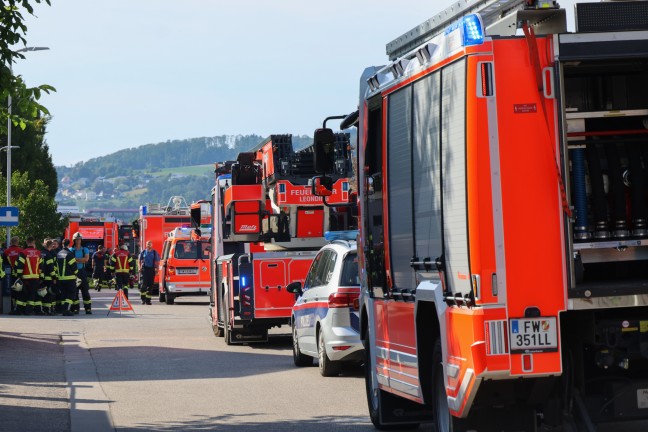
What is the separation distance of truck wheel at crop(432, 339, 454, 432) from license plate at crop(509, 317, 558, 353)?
1105 millimetres

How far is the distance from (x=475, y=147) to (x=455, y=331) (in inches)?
45.8

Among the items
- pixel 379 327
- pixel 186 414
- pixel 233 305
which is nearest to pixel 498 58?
pixel 379 327

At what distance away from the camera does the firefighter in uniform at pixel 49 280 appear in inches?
1303

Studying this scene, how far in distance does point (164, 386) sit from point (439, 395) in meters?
7.48

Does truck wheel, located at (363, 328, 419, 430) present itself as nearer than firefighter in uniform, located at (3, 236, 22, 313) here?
Yes

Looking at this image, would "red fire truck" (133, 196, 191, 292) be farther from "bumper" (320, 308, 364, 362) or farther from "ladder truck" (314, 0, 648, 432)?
"ladder truck" (314, 0, 648, 432)

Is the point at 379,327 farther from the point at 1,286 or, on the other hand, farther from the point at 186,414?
the point at 1,286

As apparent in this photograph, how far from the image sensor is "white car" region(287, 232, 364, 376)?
635 inches

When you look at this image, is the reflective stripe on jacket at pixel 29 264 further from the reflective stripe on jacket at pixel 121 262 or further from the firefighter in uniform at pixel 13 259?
the reflective stripe on jacket at pixel 121 262

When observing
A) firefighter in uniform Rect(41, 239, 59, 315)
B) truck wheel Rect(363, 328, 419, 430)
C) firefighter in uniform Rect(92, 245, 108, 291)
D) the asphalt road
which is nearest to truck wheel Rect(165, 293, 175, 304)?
firefighter in uniform Rect(92, 245, 108, 291)

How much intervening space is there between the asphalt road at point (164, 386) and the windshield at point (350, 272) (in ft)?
3.82

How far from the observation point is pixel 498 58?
820 cm

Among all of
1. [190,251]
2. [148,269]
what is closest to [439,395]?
[190,251]

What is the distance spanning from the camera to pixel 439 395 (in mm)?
9484
